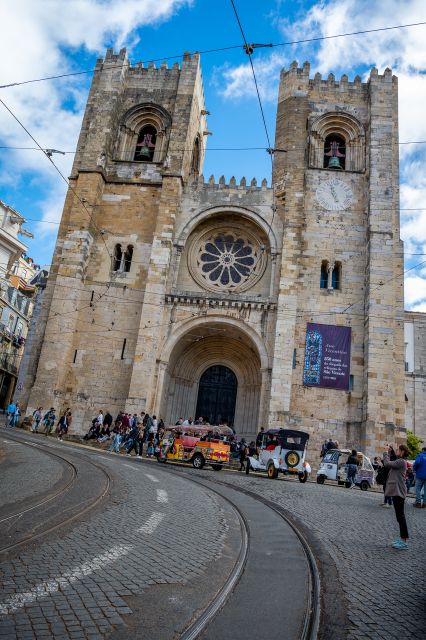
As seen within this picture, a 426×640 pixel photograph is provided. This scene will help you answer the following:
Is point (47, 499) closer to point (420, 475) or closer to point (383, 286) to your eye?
point (420, 475)

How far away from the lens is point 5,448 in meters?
11.1

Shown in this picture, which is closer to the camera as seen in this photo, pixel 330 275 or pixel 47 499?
pixel 47 499

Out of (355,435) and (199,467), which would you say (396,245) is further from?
(199,467)

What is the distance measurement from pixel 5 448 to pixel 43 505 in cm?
658

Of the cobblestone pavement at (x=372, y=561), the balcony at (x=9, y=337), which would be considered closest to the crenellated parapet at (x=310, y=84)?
the cobblestone pavement at (x=372, y=561)

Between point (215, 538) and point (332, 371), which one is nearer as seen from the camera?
point (215, 538)

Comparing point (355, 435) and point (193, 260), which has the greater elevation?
point (193, 260)

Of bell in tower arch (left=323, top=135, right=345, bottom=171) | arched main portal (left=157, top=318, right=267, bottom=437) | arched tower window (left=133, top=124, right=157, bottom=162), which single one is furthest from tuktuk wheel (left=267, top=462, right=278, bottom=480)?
arched tower window (left=133, top=124, right=157, bottom=162)

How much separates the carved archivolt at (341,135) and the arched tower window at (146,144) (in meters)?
7.48

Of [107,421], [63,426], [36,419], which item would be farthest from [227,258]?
[36,419]

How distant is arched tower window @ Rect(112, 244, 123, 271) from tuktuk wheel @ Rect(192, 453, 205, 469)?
32.4ft

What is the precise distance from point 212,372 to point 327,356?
561 cm

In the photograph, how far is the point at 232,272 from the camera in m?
20.9

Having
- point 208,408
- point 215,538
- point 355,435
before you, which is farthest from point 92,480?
point 208,408
